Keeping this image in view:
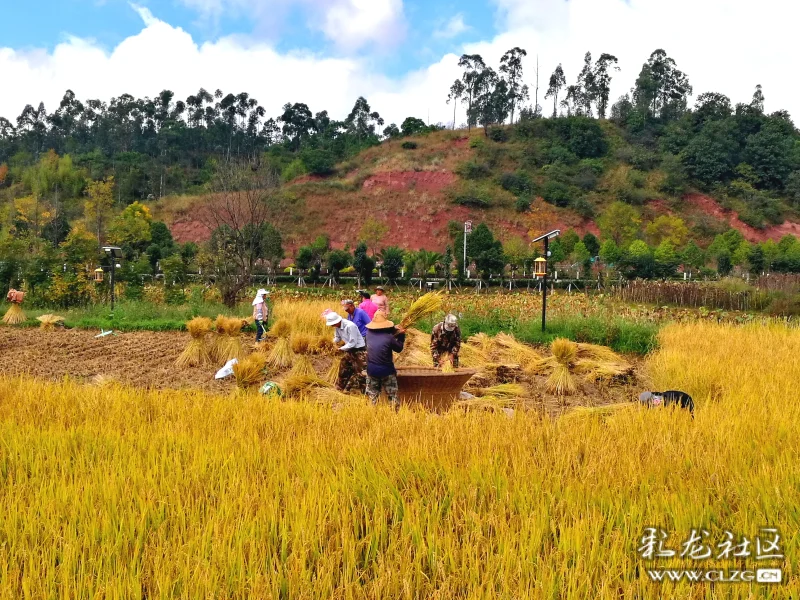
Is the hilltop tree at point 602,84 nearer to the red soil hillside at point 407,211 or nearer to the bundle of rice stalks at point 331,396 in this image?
the red soil hillside at point 407,211

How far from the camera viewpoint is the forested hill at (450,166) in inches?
1654

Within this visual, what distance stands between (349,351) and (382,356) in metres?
0.93

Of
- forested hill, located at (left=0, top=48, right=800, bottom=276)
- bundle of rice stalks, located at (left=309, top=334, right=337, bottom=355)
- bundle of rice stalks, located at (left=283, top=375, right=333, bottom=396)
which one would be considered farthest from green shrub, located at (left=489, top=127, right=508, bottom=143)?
bundle of rice stalks, located at (left=283, top=375, right=333, bottom=396)

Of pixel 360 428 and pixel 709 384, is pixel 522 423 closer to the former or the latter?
pixel 360 428

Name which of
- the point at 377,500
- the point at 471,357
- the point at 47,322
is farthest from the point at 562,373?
the point at 47,322

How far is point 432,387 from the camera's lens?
5.42 meters

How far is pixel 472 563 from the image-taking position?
81.0 inches

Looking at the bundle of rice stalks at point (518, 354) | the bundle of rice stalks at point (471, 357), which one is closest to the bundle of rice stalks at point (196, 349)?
the bundle of rice stalks at point (471, 357)

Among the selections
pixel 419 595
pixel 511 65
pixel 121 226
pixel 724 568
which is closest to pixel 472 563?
pixel 419 595

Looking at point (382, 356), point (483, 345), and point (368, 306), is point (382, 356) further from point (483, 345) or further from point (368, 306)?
point (483, 345)

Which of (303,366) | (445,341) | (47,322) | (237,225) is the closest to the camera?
(445,341)

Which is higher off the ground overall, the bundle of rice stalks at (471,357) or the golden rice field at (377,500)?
the golden rice field at (377,500)

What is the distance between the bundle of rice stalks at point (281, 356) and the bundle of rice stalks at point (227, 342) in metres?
0.53

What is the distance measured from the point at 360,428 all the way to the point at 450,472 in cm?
105
